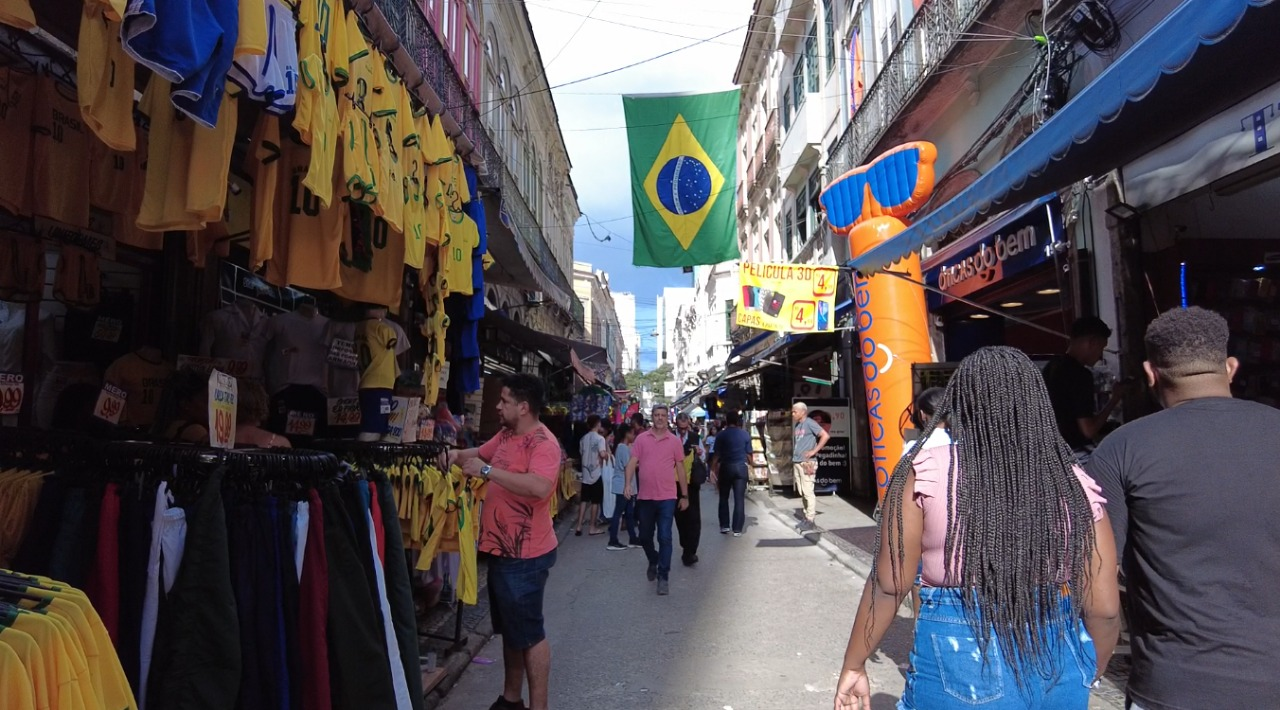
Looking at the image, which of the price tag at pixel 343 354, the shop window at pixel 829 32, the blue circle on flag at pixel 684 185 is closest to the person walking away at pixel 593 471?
the blue circle on flag at pixel 684 185

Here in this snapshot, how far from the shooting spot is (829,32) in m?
Answer: 17.2

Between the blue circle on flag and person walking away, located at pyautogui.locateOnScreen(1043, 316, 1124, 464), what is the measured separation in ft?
21.9

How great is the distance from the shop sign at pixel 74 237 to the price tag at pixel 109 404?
2.75 feet

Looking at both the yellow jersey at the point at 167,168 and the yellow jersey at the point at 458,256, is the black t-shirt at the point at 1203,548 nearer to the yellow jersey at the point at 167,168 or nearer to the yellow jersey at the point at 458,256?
the yellow jersey at the point at 167,168

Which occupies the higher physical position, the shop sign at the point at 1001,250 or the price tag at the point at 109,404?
the shop sign at the point at 1001,250

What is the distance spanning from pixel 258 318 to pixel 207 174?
2.65m

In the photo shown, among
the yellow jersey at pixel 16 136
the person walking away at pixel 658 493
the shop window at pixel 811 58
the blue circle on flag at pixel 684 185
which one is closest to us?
the yellow jersey at pixel 16 136

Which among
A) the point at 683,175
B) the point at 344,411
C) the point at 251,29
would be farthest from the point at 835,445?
the point at 251,29

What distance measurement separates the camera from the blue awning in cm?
262

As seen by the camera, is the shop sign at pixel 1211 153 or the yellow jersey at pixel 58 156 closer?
the yellow jersey at pixel 58 156

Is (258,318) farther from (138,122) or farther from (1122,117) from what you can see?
(1122,117)

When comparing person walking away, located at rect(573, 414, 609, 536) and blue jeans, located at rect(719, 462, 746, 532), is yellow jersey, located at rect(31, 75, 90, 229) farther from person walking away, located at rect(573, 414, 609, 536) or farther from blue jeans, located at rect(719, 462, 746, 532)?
blue jeans, located at rect(719, 462, 746, 532)

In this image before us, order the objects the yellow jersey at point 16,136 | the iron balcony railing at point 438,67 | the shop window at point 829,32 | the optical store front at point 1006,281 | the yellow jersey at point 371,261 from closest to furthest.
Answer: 1. the yellow jersey at point 16,136
2. the yellow jersey at point 371,261
3. the iron balcony railing at point 438,67
4. the optical store front at point 1006,281
5. the shop window at point 829,32

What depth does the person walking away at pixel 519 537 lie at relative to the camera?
386 centimetres
